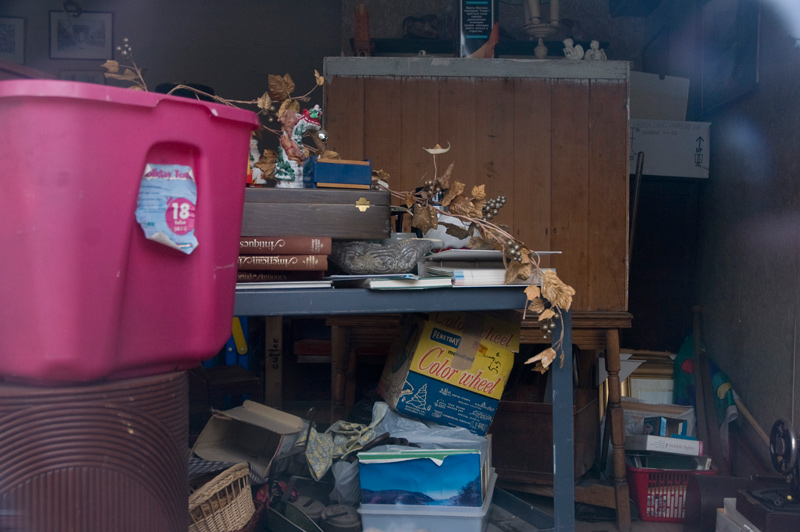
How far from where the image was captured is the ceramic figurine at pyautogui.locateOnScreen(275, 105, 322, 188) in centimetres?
150

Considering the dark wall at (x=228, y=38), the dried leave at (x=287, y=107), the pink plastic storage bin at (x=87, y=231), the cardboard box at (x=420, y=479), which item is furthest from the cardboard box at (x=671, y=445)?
the dark wall at (x=228, y=38)

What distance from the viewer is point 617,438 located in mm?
2314

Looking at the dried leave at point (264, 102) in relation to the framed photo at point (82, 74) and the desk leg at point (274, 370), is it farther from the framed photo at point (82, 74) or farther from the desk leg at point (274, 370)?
the framed photo at point (82, 74)

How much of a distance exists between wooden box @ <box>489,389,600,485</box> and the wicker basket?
3.66 ft

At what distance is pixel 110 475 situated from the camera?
3.16 ft

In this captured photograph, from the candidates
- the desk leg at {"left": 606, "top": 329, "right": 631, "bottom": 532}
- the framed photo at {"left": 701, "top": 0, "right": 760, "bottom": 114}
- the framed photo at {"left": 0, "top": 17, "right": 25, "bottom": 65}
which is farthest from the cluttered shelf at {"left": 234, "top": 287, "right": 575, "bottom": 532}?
the framed photo at {"left": 0, "top": 17, "right": 25, "bottom": 65}

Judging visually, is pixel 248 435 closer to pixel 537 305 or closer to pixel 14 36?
pixel 537 305

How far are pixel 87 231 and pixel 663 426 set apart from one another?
7.67 feet

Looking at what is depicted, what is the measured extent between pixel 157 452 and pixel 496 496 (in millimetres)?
1066

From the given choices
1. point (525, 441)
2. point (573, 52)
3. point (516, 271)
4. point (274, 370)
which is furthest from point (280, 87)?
point (274, 370)

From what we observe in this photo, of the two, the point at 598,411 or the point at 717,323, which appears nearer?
the point at 598,411

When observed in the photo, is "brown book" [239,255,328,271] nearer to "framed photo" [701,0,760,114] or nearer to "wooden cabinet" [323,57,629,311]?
"wooden cabinet" [323,57,629,311]

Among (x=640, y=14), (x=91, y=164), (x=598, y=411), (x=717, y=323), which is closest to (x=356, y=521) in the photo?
(x=91, y=164)

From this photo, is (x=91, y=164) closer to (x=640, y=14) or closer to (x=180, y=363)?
(x=180, y=363)
